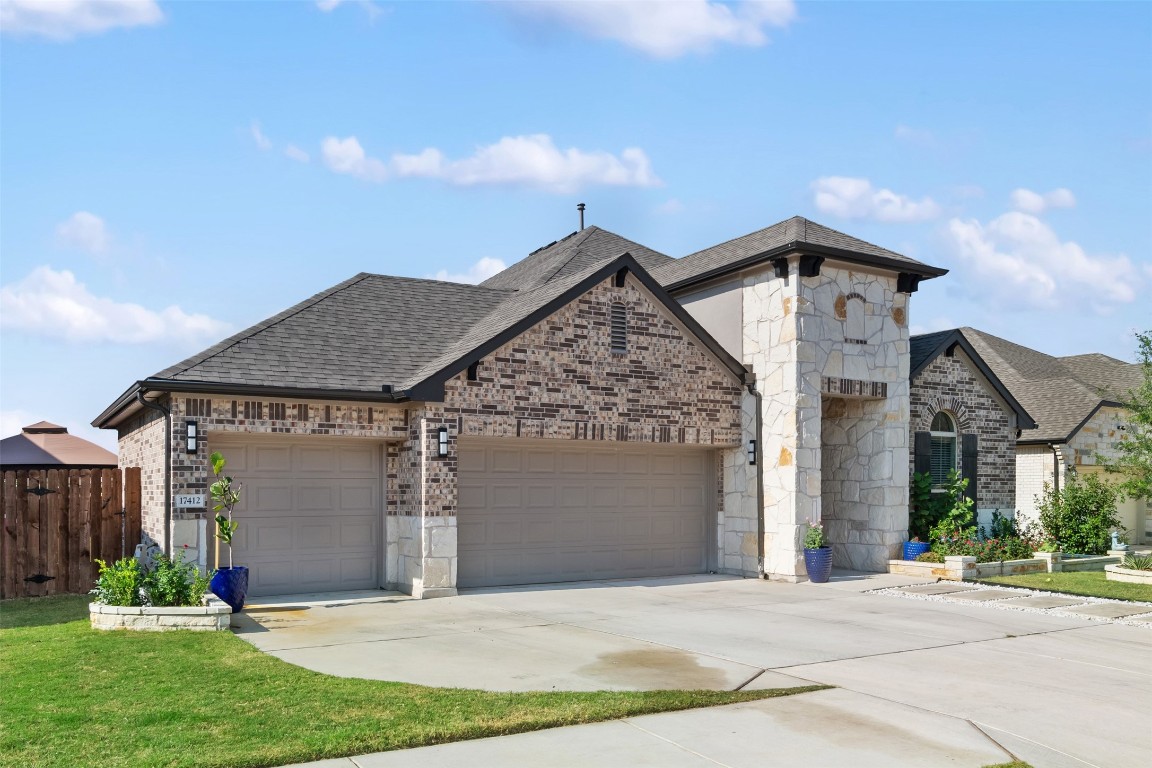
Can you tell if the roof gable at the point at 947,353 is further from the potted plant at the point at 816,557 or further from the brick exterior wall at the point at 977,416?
the potted plant at the point at 816,557

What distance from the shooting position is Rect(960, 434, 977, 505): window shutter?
20281 millimetres

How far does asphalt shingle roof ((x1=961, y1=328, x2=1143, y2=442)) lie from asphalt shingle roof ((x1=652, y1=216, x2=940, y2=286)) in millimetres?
9885

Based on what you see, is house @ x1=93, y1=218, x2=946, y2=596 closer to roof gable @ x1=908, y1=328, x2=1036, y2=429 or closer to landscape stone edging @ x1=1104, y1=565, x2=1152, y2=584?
roof gable @ x1=908, y1=328, x2=1036, y2=429

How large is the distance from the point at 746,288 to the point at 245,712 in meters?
13.1

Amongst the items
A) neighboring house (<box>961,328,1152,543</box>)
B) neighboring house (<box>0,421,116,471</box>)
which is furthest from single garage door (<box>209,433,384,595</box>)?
neighboring house (<box>961,328,1152,543</box>)

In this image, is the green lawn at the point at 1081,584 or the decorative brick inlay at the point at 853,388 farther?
the decorative brick inlay at the point at 853,388

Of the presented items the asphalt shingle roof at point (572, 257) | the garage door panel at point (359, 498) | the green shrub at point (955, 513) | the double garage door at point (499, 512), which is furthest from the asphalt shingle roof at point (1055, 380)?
the garage door panel at point (359, 498)

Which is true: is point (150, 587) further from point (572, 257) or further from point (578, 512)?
point (572, 257)

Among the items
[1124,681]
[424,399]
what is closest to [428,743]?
[1124,681]

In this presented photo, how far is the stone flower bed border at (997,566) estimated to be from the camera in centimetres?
1725

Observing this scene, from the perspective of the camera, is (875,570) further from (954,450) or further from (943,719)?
(943,719)

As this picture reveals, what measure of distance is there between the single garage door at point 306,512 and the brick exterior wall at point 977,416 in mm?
11010

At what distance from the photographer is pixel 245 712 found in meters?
7.18

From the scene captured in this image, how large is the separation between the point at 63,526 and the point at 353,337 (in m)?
5.22
